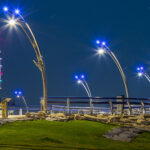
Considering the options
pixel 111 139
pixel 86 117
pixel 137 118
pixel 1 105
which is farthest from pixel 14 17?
pixel 111 139

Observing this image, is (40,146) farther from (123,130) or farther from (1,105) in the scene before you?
(1,105)

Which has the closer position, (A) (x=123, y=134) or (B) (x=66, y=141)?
(B) (x=66, y=141)

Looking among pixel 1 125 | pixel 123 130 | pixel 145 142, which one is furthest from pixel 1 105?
pixel 145 142

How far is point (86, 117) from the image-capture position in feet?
55.8

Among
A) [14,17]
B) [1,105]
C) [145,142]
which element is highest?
[14,17]

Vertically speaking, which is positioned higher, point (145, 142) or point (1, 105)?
point (1, 105)

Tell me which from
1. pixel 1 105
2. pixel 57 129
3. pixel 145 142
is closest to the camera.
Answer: pixel 145 142

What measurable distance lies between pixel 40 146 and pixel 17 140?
1218mm

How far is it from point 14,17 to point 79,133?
46.0ft

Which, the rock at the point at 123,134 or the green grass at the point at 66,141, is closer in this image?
the green grass at the point at 66,141

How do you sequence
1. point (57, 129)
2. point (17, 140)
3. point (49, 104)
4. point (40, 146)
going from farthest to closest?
point (49, 104)
point (57, 129)
point (17, 140)
point (40, 146)

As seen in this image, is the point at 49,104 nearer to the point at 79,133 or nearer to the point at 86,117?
the point at 86,117

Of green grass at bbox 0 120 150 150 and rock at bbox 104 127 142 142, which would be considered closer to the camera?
green grass at bbox 0 120 150 150

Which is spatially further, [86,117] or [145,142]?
[86,117]
